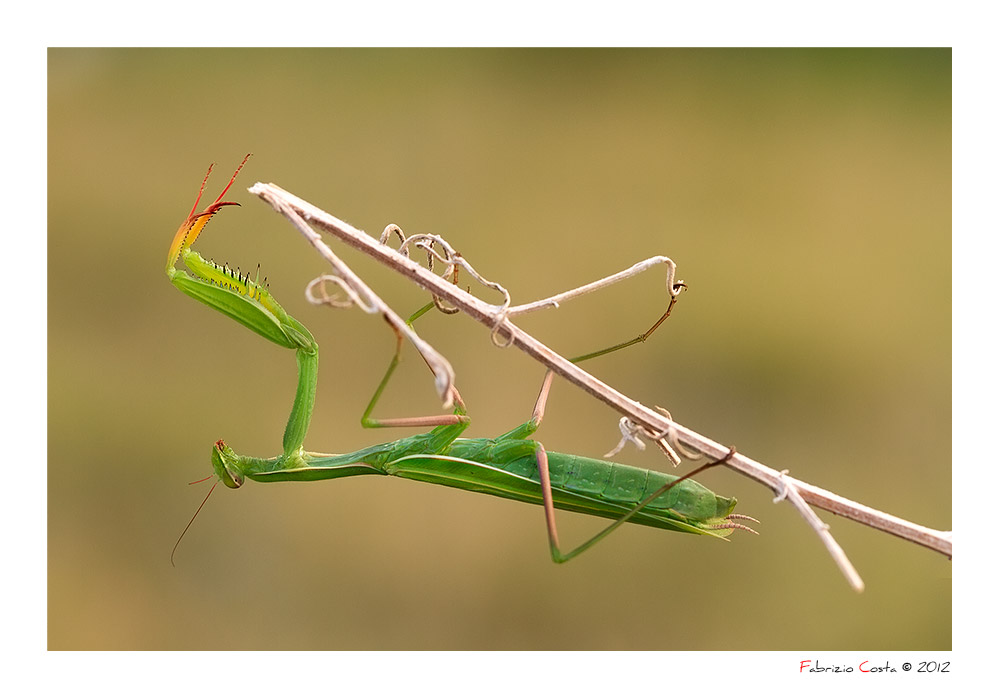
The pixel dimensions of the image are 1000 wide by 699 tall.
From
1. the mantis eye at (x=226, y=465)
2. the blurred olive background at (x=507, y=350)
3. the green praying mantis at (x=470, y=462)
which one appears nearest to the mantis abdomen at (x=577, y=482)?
the green praying mantis at (x=470, y=462)

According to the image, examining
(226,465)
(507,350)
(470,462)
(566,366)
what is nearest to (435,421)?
(470,462)

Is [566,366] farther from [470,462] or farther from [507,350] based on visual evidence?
[507,350]

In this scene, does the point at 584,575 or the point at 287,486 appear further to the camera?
the point at 287,486

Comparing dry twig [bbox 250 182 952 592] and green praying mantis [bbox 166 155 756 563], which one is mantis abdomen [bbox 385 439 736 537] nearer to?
green praying mantis [bbox 166 155 756 563]

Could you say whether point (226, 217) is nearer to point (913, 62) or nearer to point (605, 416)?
point (605, 416)

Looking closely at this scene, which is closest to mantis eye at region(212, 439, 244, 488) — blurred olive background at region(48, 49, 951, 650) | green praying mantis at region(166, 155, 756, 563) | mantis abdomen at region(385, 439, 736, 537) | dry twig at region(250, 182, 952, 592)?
green praying mantis at region(166, 155, 756, 563)

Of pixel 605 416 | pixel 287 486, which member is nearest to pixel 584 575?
pixel 605 416
